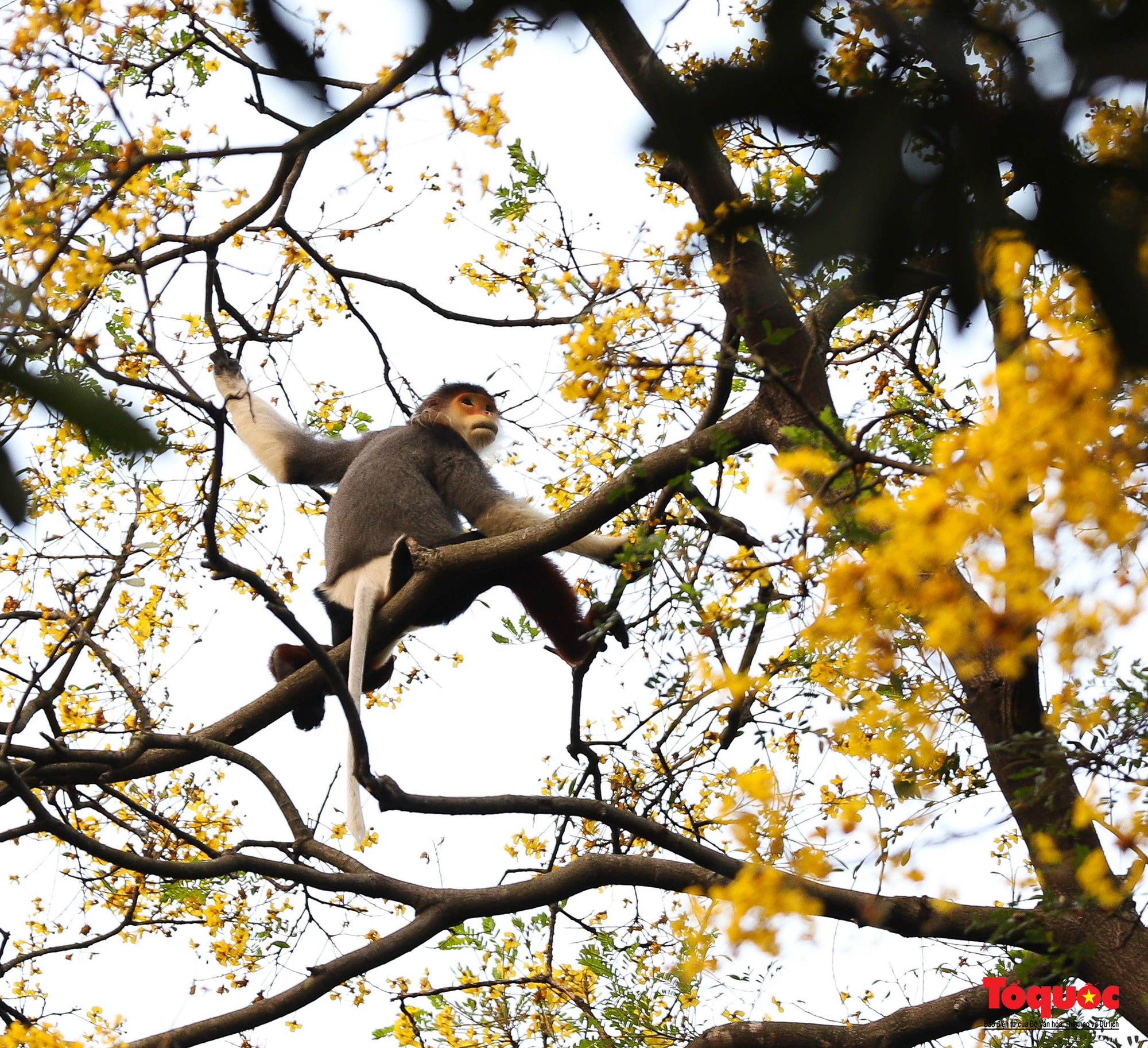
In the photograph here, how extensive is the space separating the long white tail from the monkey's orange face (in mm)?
1064

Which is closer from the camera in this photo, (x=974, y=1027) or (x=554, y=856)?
(x=974, y=1027)

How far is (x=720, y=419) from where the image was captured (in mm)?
3615

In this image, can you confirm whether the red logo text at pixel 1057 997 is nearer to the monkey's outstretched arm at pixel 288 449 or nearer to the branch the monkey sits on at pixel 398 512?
the branch the monkey sits on at pixel 398 512

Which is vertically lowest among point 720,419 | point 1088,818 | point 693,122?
point 1088,818

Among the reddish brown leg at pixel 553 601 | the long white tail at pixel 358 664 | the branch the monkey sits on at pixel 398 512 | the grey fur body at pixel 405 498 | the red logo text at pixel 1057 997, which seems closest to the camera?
the red logo text at pixel 1057 997

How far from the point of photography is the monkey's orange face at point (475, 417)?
541 cm

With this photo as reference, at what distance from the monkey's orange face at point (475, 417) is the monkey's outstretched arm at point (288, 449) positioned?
427 millimetres

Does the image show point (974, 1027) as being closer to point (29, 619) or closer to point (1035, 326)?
point (1035, 326)

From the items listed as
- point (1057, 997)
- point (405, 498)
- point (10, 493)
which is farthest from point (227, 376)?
point (10, 493)

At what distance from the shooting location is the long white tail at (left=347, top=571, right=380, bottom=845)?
3568 millimetres

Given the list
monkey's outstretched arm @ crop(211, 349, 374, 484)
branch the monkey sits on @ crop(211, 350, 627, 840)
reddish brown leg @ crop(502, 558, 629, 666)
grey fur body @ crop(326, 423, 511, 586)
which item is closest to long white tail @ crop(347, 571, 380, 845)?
branch the monkey sits on @ crop(211, 350, 627, 840)

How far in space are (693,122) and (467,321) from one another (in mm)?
3579

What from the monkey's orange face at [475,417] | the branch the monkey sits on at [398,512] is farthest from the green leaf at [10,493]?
the monkey's orange face at [475,417]

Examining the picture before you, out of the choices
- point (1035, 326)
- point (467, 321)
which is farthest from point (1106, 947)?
point (467, 321)
